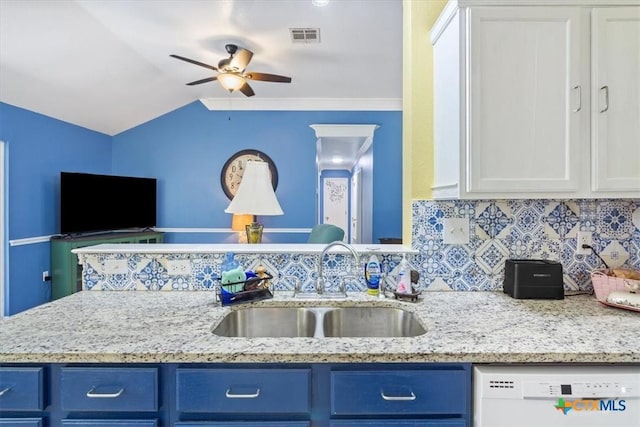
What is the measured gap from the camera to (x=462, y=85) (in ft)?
4.33

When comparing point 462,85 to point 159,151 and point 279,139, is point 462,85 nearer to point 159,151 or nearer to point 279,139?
point 279,139

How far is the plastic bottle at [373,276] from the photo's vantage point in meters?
1.55

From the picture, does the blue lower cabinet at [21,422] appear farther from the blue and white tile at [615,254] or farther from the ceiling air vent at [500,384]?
the blue and white tile at [615,254]

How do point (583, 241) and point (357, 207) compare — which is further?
point (357, 207)

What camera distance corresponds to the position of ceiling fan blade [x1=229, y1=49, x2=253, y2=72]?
10.1 ft

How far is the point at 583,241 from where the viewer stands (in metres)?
1.59

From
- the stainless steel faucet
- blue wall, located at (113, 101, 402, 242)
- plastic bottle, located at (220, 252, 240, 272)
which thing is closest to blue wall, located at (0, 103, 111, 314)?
blue wall, located at (113, 101, 402, 242)

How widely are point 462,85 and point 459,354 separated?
3.16ft

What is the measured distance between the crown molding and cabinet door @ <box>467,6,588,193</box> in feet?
11.6

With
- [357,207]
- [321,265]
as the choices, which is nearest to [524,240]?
[321,265]

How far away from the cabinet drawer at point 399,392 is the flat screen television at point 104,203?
423 cm

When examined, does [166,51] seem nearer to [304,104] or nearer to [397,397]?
[304,104]

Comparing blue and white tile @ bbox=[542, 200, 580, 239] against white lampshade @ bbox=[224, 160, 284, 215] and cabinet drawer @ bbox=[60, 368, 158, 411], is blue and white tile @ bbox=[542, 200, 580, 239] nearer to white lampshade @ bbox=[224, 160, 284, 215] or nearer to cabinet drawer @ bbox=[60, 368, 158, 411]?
white lampshade @ bbox=[224, 160, 284, 215]

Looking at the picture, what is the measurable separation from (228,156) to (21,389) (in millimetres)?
4182
